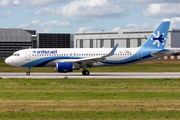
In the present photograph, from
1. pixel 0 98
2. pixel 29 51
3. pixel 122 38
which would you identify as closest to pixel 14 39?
pixel 122 38

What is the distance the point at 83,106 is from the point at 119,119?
2963 millimetres

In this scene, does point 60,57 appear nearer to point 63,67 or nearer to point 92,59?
point 63,67

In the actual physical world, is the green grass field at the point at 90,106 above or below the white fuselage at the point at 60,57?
below

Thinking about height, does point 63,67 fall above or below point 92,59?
below

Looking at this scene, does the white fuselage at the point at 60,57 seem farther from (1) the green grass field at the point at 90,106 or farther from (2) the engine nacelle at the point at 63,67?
(1) the green grass field at the point at 90,106

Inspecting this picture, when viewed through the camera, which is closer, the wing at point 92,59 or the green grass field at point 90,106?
the green grass field at point 90,106

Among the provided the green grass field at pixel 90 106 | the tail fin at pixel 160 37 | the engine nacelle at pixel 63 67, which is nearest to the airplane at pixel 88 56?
the tail fin at pixel 160 37

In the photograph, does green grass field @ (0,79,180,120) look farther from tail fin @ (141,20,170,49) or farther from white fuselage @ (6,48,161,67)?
tail fin @ (141,20,170,49)

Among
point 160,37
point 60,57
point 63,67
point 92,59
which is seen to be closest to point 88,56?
point 92,59

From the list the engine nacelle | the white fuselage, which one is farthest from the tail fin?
the engine nacelle

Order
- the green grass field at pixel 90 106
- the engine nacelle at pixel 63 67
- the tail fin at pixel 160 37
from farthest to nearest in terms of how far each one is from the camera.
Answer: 1. the tail fin at pixel 160 37
2. the engine nacelle at pixel 63 67
3. the green grass field at pixel 90 106

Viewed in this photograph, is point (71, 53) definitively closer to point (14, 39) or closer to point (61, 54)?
point (61, 54)

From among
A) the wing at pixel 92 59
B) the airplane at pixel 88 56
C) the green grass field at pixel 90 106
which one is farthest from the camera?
the airplane at pixel 88 56

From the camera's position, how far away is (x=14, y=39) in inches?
6393
